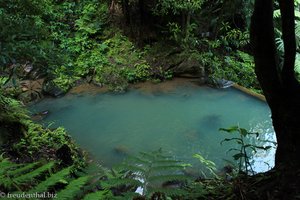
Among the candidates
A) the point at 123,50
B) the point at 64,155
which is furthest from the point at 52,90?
the point at 64,155

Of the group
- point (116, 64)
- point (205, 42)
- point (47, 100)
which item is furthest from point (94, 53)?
point (205, 42)

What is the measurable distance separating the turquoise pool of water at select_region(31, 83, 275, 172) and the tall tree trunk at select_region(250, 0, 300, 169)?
7.65ft

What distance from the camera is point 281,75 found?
2.22 metres

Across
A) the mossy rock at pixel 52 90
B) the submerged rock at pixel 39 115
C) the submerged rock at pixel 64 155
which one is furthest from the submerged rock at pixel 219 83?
the submerged rock at pixel 64 155

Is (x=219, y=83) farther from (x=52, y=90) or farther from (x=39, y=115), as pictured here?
(x=39, y=115)

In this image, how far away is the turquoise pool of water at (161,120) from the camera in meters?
4.90

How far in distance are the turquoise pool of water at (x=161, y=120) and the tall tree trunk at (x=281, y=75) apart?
233 centimetres

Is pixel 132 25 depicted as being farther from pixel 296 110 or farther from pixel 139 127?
pixel 296 110

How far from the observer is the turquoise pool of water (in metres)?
4.90

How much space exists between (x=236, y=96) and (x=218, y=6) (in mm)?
3120

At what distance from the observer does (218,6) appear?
→ 8.83 metres

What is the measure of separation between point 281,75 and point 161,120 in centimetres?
375

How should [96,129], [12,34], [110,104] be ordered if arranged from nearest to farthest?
[12,34] → [96,129] → [110,104]

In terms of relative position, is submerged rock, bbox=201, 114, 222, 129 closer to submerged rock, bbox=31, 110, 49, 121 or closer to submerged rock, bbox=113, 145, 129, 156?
submerged rock, bbox=113, 145, 129, 156
